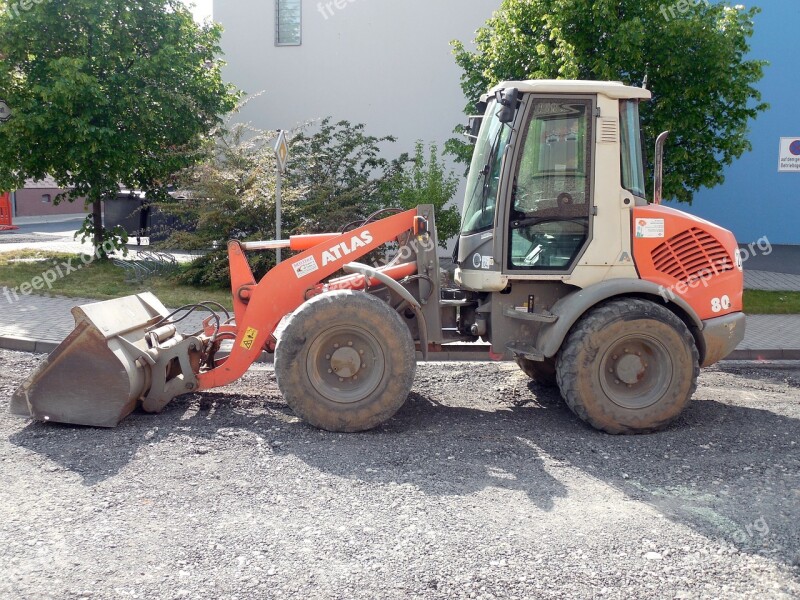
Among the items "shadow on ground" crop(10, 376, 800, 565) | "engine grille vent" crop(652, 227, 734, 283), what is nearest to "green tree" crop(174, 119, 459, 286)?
"shadow on ground" crop(10, 376, 800, 565)

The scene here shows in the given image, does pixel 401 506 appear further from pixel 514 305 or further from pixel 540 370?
pixel 540 370

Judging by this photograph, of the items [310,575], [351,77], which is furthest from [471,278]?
[351,77]

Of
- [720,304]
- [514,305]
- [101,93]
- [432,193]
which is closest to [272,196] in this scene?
[432,193]

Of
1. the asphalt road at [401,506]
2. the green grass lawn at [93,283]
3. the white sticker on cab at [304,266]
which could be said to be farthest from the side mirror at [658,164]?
the green grass lawn at [93,283]

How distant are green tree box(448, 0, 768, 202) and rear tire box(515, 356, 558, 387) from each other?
209 inches

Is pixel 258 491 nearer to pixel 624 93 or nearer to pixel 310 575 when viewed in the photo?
pixel 310 575

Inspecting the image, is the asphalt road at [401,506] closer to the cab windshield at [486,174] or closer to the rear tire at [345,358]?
the rear tire at [345,358]

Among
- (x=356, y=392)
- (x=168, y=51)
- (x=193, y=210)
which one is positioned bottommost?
(x=356, y=392)

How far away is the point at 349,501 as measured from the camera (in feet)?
15.9

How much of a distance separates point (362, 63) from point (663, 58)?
29.4 ft

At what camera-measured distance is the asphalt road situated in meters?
3.91

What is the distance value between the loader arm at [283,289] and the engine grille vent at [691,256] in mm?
1956

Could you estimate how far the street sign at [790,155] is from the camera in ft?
51.2

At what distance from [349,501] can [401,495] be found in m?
0.33
